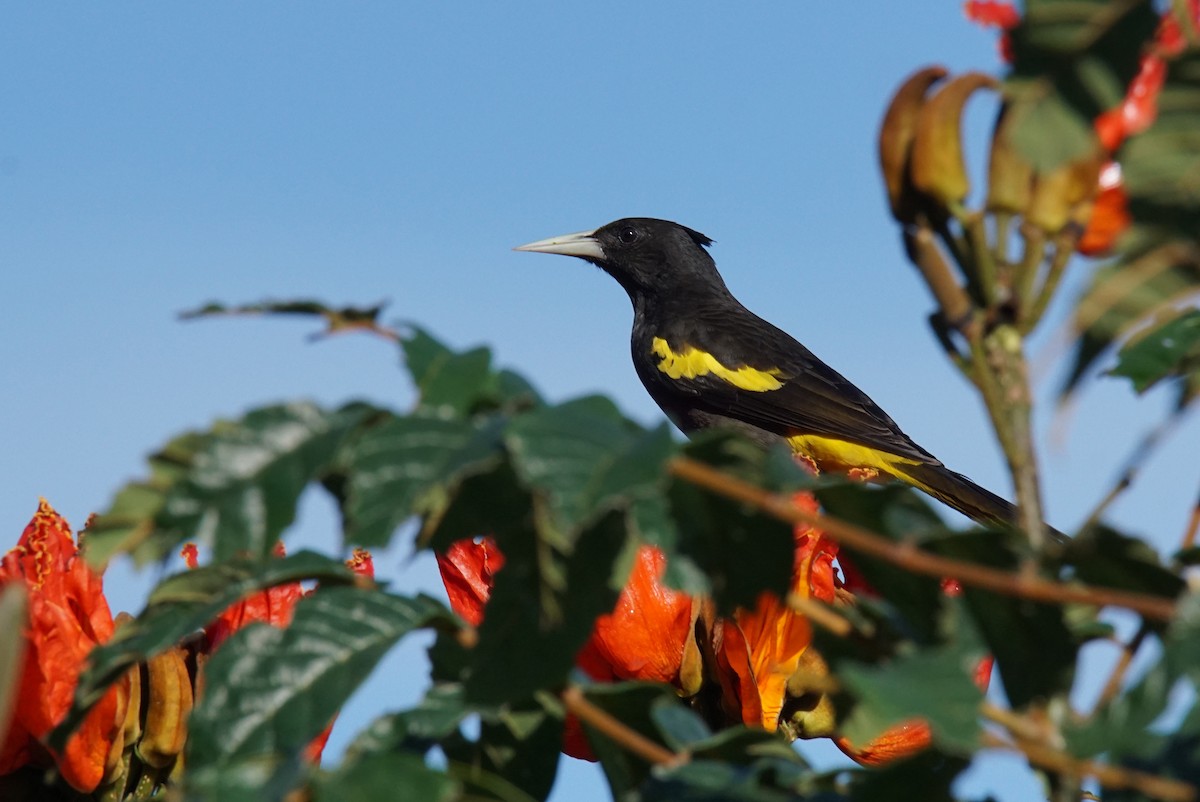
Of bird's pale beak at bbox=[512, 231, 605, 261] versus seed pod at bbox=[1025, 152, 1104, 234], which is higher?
bird's pale beak at bbox=[512, 231, 605, 261]

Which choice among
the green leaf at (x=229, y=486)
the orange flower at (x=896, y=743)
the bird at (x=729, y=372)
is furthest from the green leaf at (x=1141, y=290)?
the bird at (x=729, y=372)

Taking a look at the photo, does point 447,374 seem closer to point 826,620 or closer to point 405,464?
point 405,464

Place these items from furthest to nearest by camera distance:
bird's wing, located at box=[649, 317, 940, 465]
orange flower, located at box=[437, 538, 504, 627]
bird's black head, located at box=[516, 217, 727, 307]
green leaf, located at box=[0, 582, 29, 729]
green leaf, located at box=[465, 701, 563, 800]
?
bird's black head, located at box=[516, 217, 727, 307] → bird's wing, located at box=[649, 317, 940, 465] → orange flower, located at box=[437, 538, 504, 627] → green leaf, located at box=[465, 701, 563, 800] → green leaf, located at box=[0, 582, 29, 729]

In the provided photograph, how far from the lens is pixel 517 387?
0.91m

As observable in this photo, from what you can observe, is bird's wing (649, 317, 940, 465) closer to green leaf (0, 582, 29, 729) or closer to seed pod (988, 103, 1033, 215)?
seed pod (988, 103, 1033, 215)

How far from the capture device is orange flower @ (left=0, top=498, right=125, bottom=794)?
151 centimetres

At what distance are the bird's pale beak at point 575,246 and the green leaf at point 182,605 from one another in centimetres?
584

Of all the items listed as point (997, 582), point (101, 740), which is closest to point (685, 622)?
point (101, 740)

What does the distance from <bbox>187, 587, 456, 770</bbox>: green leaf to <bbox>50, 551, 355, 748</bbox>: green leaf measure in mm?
26

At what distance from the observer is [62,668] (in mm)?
1528

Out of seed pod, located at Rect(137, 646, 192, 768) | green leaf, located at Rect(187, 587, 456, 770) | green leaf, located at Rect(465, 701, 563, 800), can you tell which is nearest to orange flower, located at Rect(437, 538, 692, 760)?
seed pod, located at Rect(137, 646, 192, 768)

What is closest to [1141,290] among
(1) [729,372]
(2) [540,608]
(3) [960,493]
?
(2) [540,608]

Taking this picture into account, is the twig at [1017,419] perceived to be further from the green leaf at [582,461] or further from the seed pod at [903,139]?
the green leaf at [582,461]

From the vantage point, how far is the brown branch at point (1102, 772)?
0.75 meters
